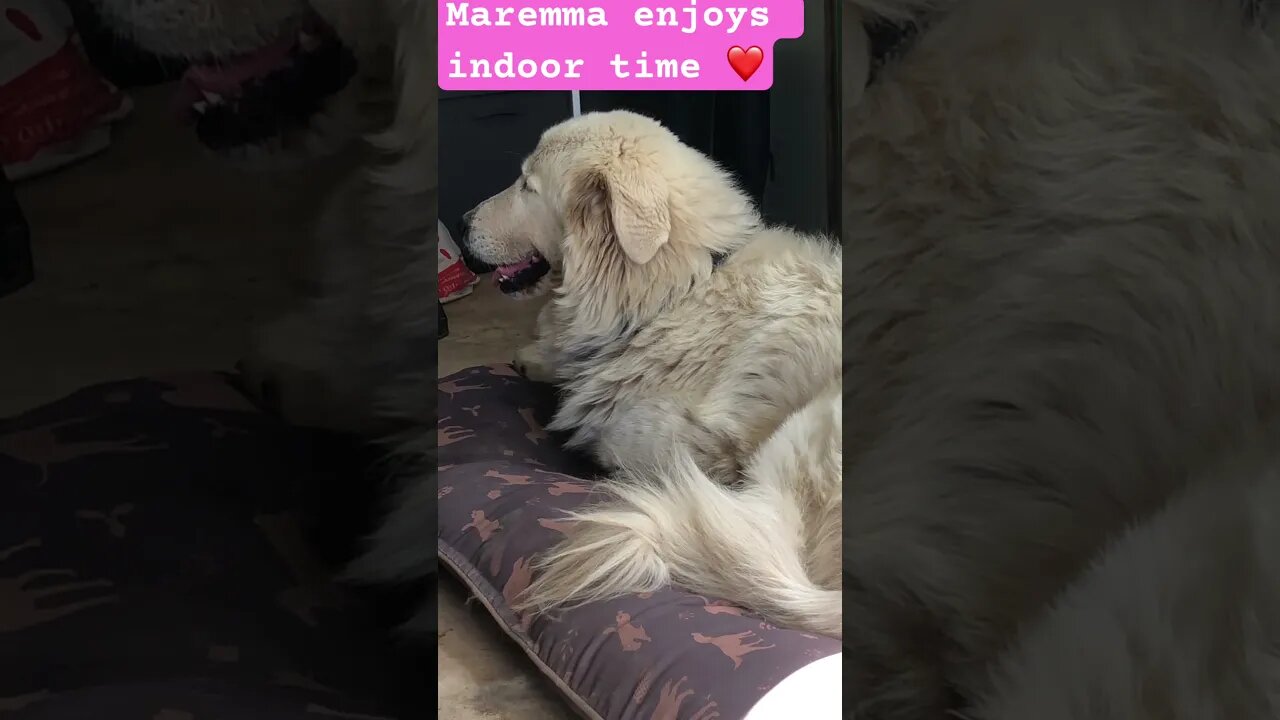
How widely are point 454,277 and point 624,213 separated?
17.8 inches

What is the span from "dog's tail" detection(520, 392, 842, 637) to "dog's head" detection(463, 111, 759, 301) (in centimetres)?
18

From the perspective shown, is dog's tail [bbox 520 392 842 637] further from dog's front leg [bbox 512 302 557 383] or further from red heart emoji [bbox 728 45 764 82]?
red heart emoji [bbox 728 45 764 82]

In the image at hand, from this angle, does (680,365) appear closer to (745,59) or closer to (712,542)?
(712,542)

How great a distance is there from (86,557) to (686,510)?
41 cm

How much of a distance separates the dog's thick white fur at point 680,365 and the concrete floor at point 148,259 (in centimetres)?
15

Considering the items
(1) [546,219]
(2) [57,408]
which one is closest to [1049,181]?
(2) [57,408]

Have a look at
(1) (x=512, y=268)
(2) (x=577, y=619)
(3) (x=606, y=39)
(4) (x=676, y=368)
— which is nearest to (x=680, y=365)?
(4) (x=676, y=368)

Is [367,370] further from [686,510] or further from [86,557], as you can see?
[686,510]

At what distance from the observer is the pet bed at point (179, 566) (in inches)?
10.7

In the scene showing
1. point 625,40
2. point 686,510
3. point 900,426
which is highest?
point 625,40

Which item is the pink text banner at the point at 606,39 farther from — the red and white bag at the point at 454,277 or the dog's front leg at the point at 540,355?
the dog's front leg at the point at 540,355

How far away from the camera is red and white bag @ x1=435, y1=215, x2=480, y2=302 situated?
1.21ft

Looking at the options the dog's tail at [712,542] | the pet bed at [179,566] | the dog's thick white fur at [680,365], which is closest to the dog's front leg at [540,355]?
the dog's thick white fur at [680,365]

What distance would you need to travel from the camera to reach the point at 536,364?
0.70 meters
